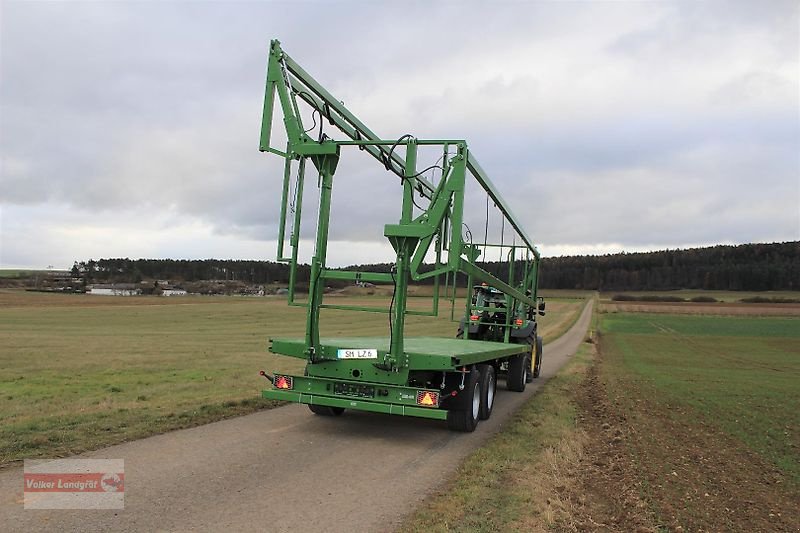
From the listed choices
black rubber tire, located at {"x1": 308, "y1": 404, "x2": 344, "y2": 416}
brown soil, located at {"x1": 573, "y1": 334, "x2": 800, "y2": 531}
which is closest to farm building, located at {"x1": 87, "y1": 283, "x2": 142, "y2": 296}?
black rubber tire, located at {"x1": 308, "y1": 404, "x2": 344, "y2": 416}

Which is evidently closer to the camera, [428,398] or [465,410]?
[428,398]

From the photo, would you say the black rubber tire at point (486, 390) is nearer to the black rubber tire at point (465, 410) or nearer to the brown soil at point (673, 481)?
the black rubber tire at point (465, 410)

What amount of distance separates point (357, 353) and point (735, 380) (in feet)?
50.7

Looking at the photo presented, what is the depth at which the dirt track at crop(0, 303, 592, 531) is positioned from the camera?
5113 millimetres

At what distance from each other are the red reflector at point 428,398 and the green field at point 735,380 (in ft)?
14.7

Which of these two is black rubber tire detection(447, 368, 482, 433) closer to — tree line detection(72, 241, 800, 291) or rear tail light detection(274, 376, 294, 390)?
rear tail light detection(274, 376, 294, 390)

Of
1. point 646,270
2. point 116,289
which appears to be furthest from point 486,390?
point 646,270

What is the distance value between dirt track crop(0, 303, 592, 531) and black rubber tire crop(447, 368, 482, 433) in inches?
6.1

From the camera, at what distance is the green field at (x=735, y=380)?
10211 millimetres

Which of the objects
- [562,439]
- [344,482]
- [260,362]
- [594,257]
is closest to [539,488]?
[344,482]

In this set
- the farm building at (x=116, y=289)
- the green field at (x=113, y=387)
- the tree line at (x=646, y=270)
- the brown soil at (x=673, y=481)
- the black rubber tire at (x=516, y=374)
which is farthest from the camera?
the tree line at (x=646, y=270)

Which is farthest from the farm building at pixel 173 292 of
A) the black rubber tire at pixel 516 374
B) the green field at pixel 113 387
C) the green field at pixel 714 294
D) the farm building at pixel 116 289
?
the black rubber tire at pixel 516 374

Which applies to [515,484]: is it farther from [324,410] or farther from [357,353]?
[324,410]

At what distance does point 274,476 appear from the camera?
6496 mm
